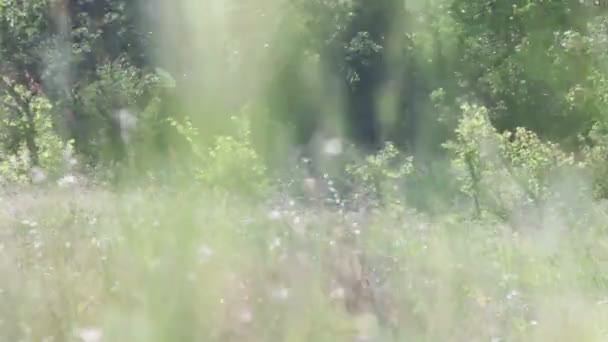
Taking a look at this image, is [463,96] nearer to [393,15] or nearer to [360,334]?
[393,15]

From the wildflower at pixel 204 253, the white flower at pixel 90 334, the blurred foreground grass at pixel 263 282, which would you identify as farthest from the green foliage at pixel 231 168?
the white flower at pixel 90 334

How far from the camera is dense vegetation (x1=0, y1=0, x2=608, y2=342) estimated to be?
11.1 ft

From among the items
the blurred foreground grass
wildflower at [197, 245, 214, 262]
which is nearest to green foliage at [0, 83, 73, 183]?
the blurred foreground grass

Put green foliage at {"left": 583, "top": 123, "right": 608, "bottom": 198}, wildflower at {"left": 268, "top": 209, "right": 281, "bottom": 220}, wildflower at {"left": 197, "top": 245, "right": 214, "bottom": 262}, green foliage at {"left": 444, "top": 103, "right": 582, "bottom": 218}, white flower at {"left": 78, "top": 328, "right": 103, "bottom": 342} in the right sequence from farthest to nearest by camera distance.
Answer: green foliage at {"left": 583, "top": 123, "right": 608, "bottom": 198}
green foliage at {"left": 444, "top": 103, "right": 582, "bottom": 218}
wildflower at {"left": 268, "top": 209, "right": 281, "bottom": 220}
wildflower at {"left": 197, "top": 245, "right": 214, "bottom": 262}
white flower at {"left": 78, "top": 328, "right": 103, "bottom": 342}

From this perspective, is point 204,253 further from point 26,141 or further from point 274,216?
point 26,141

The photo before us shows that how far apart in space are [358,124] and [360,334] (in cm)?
1420

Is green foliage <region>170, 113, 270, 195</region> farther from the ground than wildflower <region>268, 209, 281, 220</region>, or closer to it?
farther from the ground

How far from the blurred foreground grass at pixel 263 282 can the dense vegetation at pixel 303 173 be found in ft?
0.04

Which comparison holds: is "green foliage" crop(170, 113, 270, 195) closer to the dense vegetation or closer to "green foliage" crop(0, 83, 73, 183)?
the dense vegetation

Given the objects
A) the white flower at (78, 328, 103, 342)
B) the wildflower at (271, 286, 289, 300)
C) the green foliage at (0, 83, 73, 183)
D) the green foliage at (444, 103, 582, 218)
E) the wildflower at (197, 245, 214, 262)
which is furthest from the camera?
the green foliage at (444, 103, 582, 218)

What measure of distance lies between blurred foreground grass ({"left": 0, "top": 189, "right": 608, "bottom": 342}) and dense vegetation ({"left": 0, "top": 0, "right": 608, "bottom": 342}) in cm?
1

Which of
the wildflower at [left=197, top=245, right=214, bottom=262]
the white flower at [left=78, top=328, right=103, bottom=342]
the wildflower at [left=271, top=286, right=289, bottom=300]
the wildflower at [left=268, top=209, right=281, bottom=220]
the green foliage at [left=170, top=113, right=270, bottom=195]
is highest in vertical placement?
the green foliage at [left=170, top=113, right=270, bottom=195]

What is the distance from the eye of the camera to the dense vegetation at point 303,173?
3377mm

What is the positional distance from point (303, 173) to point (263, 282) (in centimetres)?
661
